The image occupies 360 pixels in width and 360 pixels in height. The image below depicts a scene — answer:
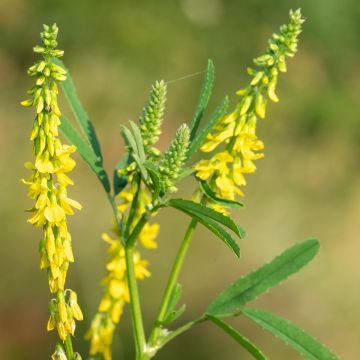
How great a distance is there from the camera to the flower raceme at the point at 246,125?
1.10 m

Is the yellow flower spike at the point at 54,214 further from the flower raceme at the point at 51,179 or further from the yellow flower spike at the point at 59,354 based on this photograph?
the yellow flower spike at the point at 59,354

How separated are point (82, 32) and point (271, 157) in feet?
6.63

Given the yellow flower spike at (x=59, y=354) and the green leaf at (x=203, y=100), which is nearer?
the yellow flower spike at (x=59, y=354)

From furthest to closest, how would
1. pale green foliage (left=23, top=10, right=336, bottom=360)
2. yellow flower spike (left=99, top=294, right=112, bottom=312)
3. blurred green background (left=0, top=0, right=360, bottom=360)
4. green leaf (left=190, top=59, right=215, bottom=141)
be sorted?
blurred green background (left=0, top=0, right=360, bottom=360) → yellow flower spike (left=99, top=294, right=112, bottom=312) → green leaf (left=190, top=59, right=215, bottom=141) → pale green foliage (left=23, top=10, right=336, bottom=360)

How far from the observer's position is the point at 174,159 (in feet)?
3.47

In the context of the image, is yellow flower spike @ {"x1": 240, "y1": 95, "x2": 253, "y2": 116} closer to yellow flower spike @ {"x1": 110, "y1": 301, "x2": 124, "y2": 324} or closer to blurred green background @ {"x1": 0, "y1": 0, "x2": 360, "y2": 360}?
yellow flower spike @ {"x1": 110, "y1": 301, "x2": 124, "y2": 324}

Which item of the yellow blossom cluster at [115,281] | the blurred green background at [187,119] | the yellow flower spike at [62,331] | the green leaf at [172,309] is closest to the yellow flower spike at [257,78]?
the yellow blossom cluster at [115,281]

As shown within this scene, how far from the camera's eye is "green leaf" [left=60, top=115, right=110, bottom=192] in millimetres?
1232

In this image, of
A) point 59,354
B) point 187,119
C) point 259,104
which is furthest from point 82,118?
point 187,119

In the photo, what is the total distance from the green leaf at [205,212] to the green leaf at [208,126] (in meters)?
0.11

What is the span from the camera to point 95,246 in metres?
3.87

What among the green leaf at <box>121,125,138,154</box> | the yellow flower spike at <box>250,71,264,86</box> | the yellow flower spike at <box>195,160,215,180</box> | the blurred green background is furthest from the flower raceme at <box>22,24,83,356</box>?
the blurred green background

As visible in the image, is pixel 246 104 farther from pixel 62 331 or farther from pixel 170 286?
pixel 62 331

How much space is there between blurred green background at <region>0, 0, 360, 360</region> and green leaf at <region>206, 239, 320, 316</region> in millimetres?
2450
